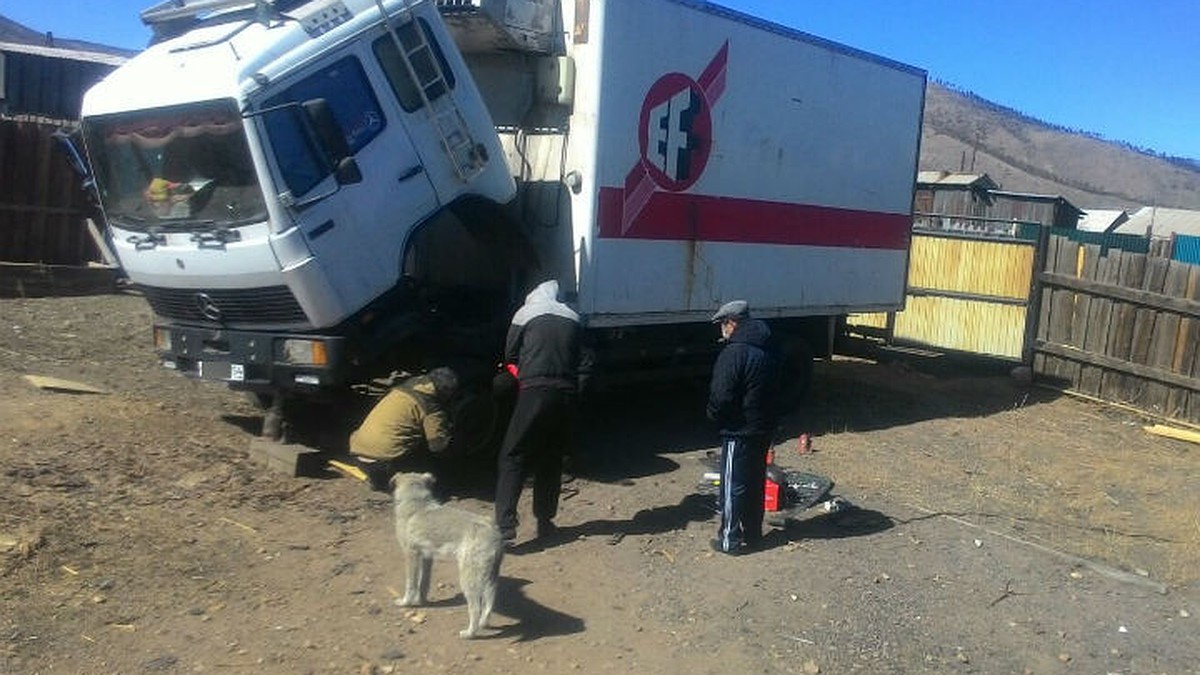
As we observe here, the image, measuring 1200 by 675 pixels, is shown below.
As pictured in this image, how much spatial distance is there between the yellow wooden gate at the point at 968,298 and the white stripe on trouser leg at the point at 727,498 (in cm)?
741

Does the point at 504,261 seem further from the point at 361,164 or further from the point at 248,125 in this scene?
the point at 248,125

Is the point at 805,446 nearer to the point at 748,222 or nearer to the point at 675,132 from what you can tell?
the point at 748,222

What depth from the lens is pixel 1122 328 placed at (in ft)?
40.6

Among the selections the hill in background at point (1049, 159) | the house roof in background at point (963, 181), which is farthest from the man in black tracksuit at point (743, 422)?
the hill in background at point (1049, 159)

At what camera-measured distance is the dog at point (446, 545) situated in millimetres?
4883

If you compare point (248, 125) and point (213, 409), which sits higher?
point (248, 125)

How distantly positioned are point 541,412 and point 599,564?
3.20ft

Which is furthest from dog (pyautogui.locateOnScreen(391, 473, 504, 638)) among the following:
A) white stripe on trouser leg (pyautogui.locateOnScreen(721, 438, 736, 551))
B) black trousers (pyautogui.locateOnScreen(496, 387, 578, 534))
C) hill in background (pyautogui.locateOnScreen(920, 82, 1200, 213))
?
hill in background (pyautogui.locateOnScreen(920, 82, 1200, 213))

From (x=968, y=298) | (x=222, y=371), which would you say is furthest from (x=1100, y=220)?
(x=222, y=371)

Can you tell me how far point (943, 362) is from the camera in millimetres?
15055

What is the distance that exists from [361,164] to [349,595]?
2834 millimetres

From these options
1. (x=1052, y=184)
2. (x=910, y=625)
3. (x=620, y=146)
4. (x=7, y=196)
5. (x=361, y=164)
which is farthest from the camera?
(x=1052, y=184)

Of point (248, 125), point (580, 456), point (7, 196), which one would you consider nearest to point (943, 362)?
point (580, 456)

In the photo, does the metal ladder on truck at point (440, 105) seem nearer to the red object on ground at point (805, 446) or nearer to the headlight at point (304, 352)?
the headlight at point (304, 352)
